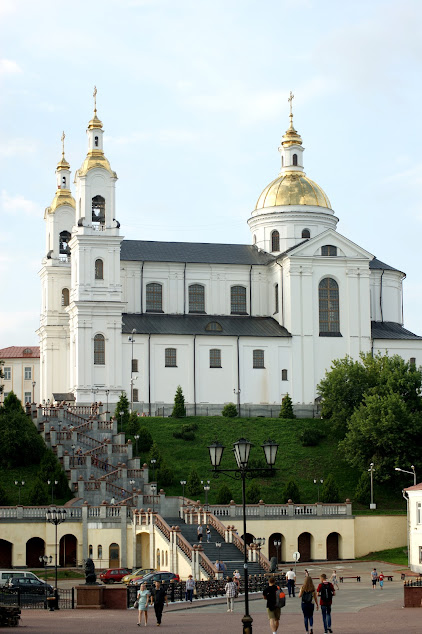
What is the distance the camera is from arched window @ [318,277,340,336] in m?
93.9

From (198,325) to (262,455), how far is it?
18.4 meters

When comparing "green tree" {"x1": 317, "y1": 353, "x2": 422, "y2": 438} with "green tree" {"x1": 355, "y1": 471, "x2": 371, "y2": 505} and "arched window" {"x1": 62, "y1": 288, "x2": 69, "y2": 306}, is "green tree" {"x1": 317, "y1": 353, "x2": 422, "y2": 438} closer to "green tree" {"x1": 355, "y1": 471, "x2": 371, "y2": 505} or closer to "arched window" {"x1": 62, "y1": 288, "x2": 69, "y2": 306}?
"green tree" {"x1": 355, "y1": 471, "x2": 371, "y2": 505}

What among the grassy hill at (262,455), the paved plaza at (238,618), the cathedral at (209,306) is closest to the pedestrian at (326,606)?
the paved plaza at (238,618)

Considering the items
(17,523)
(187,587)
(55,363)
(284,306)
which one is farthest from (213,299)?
(187,587)

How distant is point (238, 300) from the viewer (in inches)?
3856

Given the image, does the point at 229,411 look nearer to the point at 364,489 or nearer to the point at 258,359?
the point at 258,359

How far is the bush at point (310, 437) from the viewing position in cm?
8138

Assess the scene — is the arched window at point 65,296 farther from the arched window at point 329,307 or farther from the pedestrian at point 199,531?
the pedestrian at point 199,531

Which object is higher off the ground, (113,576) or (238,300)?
(238,300)

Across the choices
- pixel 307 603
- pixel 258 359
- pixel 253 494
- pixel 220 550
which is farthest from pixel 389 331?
pixel 307 603

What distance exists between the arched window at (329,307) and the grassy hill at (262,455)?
32.5ft

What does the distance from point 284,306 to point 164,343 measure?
9868 mm

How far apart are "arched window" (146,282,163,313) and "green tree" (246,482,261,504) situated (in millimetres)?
26093

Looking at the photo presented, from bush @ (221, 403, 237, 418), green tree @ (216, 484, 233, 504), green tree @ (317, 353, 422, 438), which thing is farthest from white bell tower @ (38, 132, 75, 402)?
green tree @ (216, 484, 233, 504)
